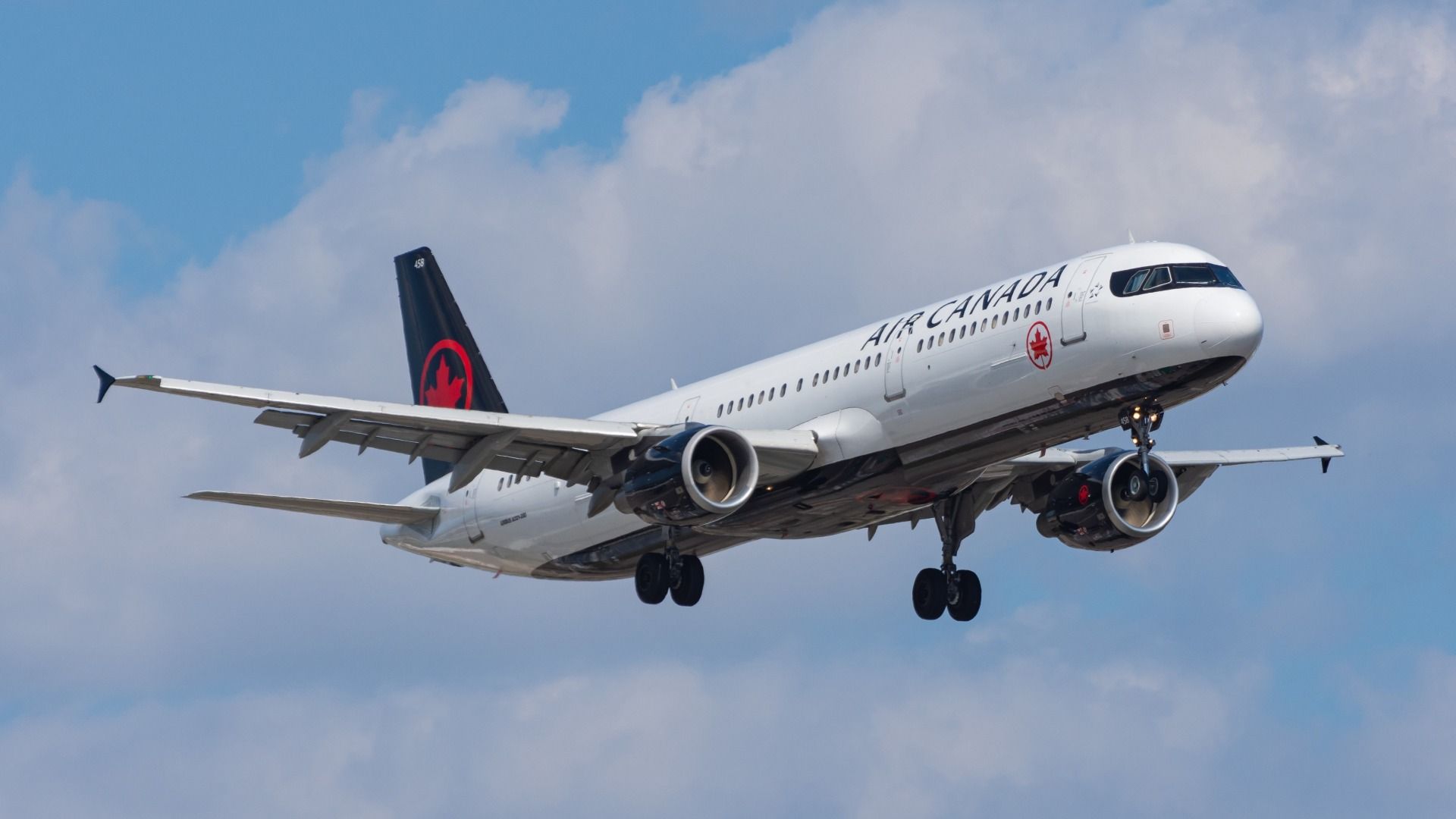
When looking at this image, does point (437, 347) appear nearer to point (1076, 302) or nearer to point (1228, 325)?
point (1076, 302)

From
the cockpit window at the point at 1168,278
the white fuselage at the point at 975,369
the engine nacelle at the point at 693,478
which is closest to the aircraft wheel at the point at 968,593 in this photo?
the white fuselage at the point at 975,369

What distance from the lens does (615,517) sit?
51.7 meters

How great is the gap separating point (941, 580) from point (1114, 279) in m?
12.6

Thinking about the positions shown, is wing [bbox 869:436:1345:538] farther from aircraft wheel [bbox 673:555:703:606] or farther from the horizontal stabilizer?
the horizontal stabilizer

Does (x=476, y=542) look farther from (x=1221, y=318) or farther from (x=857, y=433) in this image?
(x=1221, y=318)

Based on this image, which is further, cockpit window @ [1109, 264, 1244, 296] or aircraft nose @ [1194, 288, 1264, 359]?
cockpit window @ [1109, 264, 1244, 296]

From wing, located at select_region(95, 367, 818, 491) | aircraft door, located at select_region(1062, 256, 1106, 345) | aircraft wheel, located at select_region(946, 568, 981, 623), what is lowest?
aircraft wheel, located at select_region(946, 568, 981, 623)

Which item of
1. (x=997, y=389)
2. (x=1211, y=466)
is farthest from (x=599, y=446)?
(x=1211, y=466)

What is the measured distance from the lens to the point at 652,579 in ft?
170

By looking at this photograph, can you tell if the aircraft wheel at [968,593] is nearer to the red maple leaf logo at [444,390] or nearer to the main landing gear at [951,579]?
the main landing gear at [951,579]

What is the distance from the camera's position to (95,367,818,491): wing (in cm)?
4475

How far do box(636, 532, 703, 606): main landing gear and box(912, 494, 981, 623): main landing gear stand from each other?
18.6 feet

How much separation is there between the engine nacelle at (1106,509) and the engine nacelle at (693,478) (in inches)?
339

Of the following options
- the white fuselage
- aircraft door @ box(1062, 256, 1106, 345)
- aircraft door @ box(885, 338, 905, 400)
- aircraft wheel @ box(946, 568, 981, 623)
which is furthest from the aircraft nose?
aircraft wheel @ box(946, 568, 981, 623)
